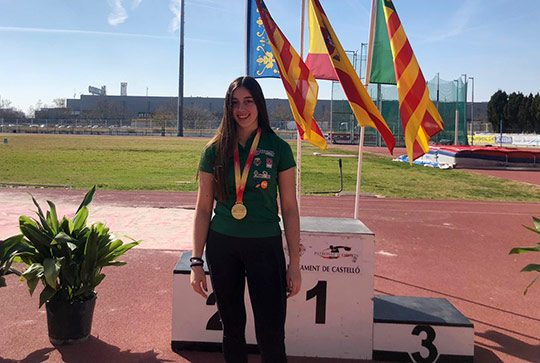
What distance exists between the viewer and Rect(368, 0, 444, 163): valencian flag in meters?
4.56

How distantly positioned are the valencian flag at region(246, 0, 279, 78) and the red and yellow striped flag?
1261mm

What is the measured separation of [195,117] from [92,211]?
3118 inches

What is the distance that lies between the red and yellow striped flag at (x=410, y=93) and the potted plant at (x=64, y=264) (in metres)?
2.97

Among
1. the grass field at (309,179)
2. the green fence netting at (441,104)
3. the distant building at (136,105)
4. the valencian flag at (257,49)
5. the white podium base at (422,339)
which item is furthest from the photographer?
the distant building at (136,105)

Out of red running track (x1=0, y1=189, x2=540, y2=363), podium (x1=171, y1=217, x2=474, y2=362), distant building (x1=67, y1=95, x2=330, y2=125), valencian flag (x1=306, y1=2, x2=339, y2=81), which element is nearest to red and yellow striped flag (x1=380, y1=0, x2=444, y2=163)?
valencian flag (x1=306, y1=2, x2=339, y2=81)

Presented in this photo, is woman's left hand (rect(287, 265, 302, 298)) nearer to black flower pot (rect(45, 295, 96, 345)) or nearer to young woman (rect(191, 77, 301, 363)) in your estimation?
young woman (rect(191, 77, 301, 363))

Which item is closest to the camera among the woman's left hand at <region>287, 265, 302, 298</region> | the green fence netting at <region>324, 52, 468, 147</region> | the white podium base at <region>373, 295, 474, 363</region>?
the woman's left hand at <region>287, 265, 302, 298</region>

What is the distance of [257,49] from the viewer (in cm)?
513

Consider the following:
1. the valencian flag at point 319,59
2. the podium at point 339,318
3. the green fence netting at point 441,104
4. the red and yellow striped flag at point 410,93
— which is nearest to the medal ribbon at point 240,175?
the podium at point 339,318

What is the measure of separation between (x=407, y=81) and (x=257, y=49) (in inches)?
64.4

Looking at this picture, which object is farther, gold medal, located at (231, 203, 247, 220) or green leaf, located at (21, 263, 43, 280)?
green leaf, located at (21, 263, 43, 280)

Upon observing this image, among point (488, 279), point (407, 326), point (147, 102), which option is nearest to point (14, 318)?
point (407, 326)

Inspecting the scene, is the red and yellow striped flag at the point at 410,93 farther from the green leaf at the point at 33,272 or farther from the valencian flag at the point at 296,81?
the green leaf at the point at 33,272

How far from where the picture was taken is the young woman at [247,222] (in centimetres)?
254
